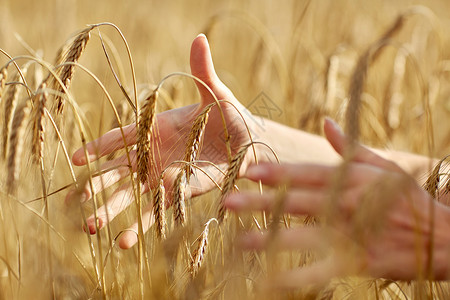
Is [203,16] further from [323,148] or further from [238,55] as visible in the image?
[323,148]

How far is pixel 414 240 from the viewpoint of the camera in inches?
28.7

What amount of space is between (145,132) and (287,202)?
0.26 m

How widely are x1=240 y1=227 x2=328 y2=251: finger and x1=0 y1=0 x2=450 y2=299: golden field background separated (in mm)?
115

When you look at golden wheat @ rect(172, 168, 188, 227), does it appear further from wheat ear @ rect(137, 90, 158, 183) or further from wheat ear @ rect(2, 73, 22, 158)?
wheat ear @ rect(2, 73, 22, 158)

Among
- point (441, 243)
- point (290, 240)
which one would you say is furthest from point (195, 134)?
point (441, 243)

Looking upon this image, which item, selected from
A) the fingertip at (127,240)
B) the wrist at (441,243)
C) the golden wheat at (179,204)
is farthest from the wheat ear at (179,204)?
the wrist at (441,243)

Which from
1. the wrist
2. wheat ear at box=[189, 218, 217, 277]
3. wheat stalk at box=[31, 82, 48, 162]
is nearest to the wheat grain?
wheat stalk at box=[31, 82, 48, 162]

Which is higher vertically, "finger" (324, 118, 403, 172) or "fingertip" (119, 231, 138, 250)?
"finger" (324, 118, 403, 172)

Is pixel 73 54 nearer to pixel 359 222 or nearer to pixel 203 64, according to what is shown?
pixel 203 64

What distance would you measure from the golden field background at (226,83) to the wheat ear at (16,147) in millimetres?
73

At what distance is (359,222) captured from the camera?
2.01ft

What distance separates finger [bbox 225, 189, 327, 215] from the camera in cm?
68

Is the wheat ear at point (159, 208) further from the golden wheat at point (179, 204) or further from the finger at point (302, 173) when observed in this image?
the finger at point (302, 173)

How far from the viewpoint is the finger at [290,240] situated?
62cm
